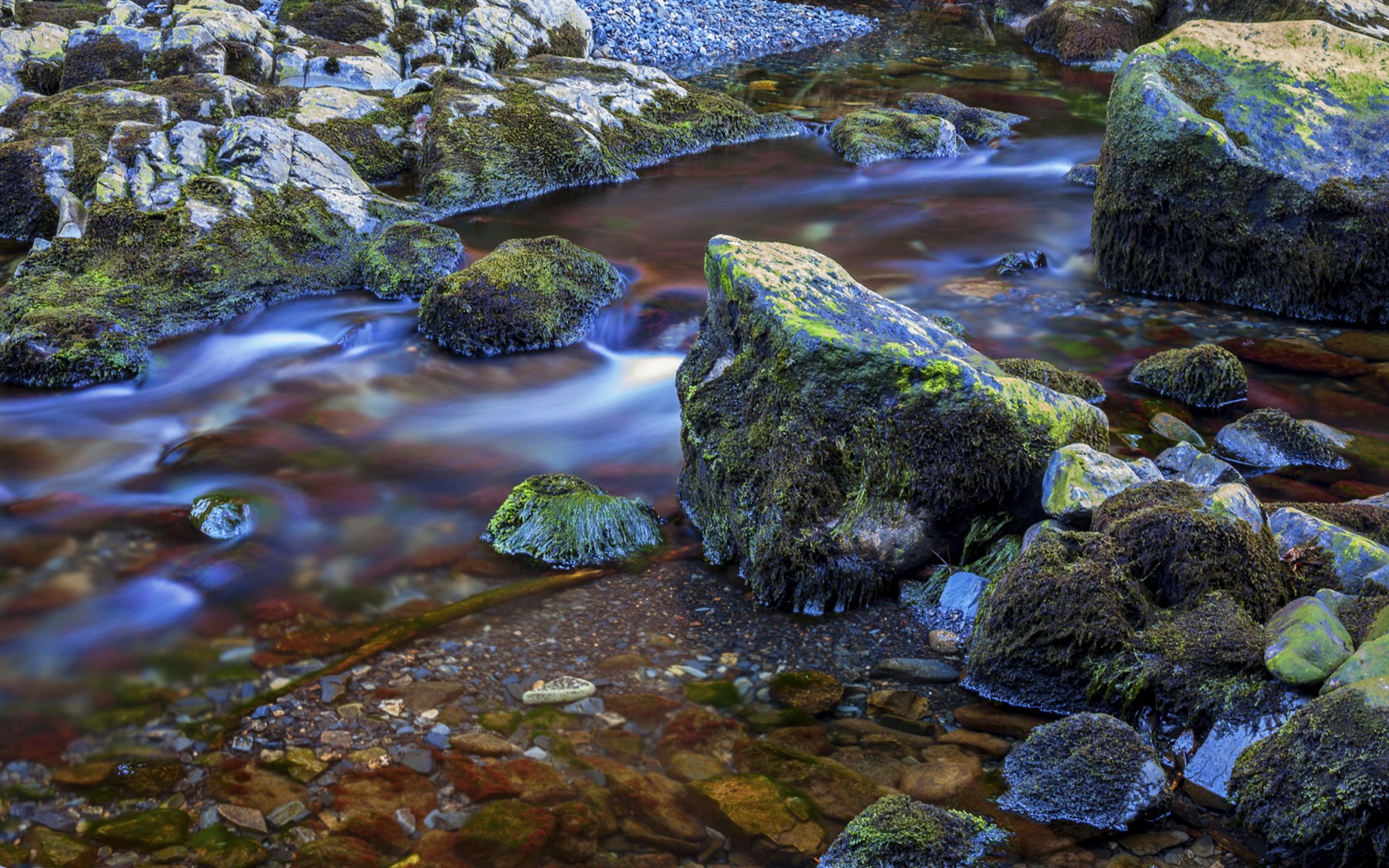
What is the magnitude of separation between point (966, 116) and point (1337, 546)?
1336 centimetres

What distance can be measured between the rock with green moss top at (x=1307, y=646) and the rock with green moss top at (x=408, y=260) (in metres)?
7.79

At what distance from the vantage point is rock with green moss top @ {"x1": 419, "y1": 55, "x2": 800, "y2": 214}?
12766 millimetres

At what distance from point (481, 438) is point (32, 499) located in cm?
286

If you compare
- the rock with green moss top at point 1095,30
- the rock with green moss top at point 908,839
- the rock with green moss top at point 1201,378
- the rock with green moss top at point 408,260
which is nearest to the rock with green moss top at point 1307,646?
the rock with green moss top at point 908,839

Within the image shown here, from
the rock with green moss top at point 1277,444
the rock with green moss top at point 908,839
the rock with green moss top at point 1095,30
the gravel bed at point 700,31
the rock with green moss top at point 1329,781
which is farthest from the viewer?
the rock with green moss top at point 1095,30

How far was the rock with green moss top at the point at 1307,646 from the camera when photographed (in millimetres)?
3656

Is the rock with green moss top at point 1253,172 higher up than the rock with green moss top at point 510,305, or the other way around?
the rock with green moss top at point 1253,172

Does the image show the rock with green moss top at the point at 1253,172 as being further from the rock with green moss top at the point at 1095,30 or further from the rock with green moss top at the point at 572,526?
the rock with green moss top at the point at 1095,30

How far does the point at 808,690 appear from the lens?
439cm

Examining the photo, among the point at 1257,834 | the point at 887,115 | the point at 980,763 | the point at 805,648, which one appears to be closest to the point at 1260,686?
the point at 1257,834

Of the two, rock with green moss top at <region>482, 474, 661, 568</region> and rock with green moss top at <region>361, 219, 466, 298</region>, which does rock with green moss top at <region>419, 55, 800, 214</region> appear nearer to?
rock with green moss top at <region>361, 219, 466, 298</region>

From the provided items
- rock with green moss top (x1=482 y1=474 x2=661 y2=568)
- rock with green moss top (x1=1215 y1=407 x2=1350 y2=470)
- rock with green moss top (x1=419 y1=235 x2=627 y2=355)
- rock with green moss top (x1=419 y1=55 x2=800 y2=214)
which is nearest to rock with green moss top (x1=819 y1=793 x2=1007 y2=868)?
rock with green moss top (x1=482 y1=474 x2=661 y2=568)

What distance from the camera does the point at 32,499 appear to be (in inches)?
252

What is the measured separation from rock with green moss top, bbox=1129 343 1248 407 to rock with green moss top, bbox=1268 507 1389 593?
2769 mm
